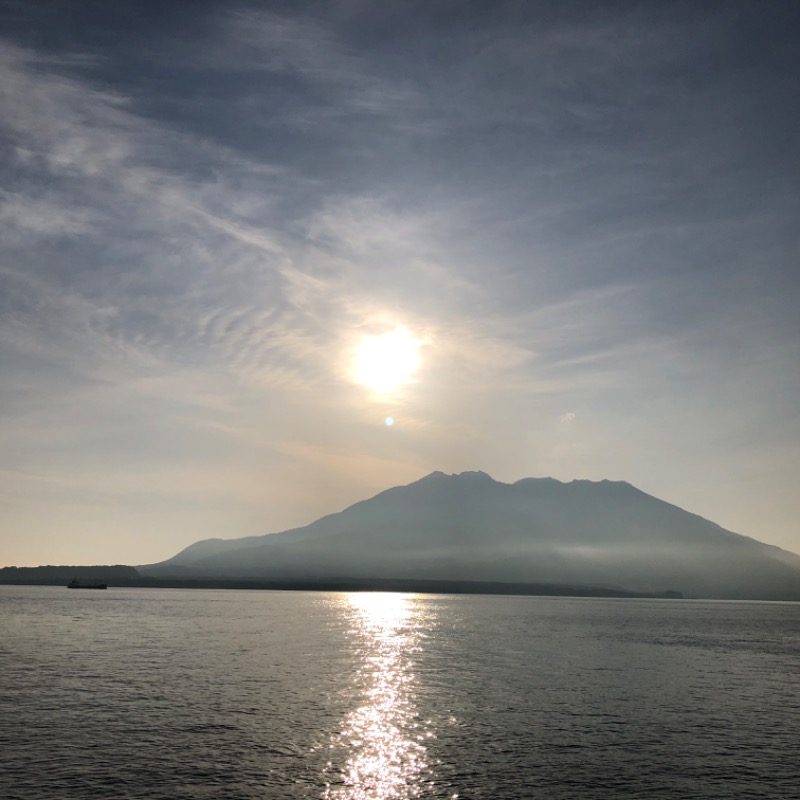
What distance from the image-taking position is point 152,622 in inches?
5856

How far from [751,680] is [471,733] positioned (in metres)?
49.1

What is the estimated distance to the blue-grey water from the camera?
35.1 m

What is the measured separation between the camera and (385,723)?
49.1 meters

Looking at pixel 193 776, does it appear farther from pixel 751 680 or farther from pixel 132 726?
pixel 751 680

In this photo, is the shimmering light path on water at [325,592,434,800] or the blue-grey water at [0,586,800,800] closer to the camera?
the shimmering light path on water at [325,592,434,800]

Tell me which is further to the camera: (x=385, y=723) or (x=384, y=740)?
(x=385, y=723)

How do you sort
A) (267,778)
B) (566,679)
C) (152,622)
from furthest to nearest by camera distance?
(152,622) < (566,679) < (267,778)

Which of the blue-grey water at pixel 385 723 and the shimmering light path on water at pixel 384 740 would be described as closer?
the shimmering light path on water at pixel 384 740

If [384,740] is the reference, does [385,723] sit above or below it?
above

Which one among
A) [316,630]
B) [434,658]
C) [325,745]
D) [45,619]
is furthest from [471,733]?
[45,619]

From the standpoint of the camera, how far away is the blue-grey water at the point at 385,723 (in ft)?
115

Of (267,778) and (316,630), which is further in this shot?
(316,630)

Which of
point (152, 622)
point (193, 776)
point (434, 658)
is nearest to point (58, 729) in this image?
point (193, 776)

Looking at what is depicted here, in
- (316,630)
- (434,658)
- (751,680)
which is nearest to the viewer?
(751,680)
